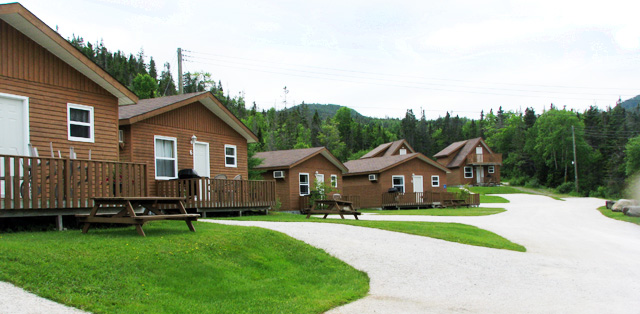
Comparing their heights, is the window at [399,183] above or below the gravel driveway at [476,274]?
above

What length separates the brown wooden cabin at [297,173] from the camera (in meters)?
28.2

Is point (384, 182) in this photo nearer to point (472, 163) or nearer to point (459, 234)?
point (459, 234)

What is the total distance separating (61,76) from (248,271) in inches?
323

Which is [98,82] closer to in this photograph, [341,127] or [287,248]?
[287,248]

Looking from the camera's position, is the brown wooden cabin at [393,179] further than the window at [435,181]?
No

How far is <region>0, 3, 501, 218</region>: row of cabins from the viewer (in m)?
10.6

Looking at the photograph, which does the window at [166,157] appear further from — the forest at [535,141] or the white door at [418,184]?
the forest at [535,141]

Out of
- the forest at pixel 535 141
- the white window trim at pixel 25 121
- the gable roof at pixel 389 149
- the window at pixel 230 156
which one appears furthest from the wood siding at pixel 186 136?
the gable roof at pixel 389 149

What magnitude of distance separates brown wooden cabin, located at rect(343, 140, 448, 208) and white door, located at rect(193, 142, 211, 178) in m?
17.3

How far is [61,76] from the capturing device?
514 inches

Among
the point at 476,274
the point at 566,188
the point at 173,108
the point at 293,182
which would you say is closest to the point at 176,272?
the point at 476,274

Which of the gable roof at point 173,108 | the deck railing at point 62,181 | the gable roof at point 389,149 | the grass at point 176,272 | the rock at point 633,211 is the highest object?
the gable roof at point 389,149

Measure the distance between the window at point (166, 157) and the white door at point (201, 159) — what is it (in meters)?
1.03

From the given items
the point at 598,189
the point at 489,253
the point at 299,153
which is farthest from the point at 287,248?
the point at 598,189
